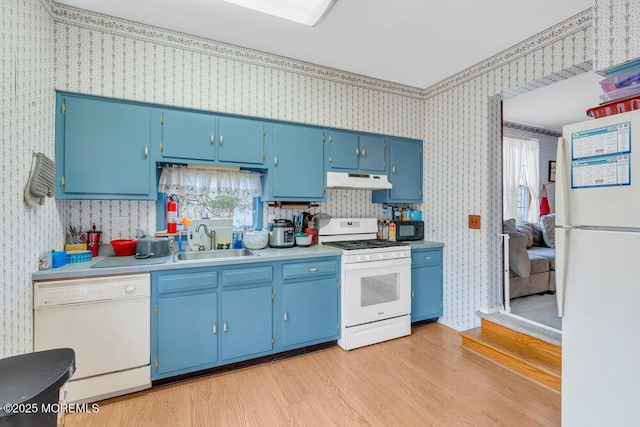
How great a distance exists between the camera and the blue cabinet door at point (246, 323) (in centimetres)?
225

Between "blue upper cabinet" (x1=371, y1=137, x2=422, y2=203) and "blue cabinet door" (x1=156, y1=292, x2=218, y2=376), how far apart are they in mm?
2217

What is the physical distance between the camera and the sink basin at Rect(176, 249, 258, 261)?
98.3 inches

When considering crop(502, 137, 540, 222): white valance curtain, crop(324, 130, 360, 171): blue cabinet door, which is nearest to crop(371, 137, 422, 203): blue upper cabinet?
crop(324, 130, 360, 171): blue cabinet door

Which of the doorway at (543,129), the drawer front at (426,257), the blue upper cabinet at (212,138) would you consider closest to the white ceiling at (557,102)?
the doorway at (543,129)

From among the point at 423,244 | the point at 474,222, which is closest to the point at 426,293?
the point at 423,244

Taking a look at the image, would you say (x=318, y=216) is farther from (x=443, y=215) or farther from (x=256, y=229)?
(x=443, y=215)

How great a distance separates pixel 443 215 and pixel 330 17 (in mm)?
2371

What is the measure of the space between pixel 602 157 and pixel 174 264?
263 centimetres

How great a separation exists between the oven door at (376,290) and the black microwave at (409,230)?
1.33 feet

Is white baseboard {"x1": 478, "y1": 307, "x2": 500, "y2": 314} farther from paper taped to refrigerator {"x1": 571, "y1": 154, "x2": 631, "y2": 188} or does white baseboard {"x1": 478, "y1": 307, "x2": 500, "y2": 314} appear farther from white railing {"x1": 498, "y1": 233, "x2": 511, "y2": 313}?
paper taped to refrigerator {"x1": 571, "y1": 154, "x2": 631, "y2": 188}

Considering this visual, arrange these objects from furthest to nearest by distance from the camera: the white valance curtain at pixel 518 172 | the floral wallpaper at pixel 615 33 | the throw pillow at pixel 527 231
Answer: the white valance curtain at pixel 518 172, the throw pillow at pixel 527 231, the floral wallpaper at pixel 615 33

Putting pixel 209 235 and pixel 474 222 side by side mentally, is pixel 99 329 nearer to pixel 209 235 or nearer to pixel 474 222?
pixel 209 235

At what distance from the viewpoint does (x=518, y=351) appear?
2.45 meters

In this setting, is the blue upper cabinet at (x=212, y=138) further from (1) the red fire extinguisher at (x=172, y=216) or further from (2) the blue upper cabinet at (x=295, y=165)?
(1) the red fire extinguisher at (x=172, y=216)
